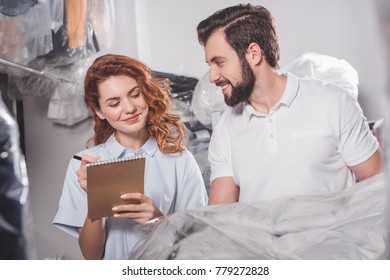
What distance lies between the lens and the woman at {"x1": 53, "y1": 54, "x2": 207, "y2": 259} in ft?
3.61

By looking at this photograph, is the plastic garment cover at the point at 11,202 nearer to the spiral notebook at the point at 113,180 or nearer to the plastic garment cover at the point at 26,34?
the spiral notebook at the point at 113,180

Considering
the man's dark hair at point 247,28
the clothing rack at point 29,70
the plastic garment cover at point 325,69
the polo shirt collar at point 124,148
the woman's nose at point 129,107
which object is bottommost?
the polo shirt collar at point 124,148

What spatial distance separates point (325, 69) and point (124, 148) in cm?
47

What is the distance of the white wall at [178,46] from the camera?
1.14 metres

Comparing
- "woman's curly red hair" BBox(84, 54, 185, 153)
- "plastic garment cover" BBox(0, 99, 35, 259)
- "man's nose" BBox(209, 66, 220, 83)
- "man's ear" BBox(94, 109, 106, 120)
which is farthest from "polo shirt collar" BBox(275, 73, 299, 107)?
"plastic garment cover" BBox(0, 99, 35, 259)

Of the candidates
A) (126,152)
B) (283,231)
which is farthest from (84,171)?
(283,231)

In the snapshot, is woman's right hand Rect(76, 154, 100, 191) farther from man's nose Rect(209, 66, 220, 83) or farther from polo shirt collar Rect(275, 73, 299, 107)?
polo shirt collar Rect(275, 73, 299, 107)

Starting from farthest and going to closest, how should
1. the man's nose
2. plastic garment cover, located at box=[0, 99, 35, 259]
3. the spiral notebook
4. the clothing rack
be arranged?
the clothing rack
the man's nose
the spiral notebook
plastic garment cover, located at box=[0, 99, 35, 259]

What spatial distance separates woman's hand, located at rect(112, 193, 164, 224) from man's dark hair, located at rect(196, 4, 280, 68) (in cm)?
Result: 35

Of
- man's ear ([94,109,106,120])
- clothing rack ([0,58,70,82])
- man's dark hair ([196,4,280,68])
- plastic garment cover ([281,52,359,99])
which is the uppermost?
man's dark hair ([196,4,280,68])

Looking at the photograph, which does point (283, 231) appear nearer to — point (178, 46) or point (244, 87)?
point (244, 87)

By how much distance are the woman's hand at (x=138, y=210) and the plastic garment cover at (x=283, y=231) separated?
83 millimetres

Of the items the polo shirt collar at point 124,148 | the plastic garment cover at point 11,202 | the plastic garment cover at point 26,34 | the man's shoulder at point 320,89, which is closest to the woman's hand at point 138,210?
the polo shirt collar at point 124,148
